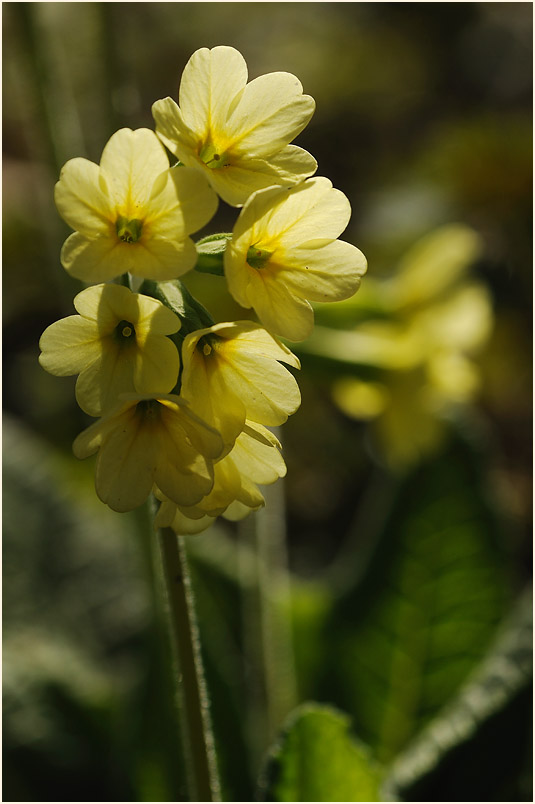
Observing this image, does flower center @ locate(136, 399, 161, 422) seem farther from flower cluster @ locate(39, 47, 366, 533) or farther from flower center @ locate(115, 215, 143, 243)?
flower center @ locate(115, 215, 143, 243)

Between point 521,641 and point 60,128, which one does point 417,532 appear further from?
point 60,128

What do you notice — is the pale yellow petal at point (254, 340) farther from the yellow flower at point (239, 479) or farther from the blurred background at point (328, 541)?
the blurred background at point (328, 541)

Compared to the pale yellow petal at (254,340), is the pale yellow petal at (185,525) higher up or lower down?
lower down

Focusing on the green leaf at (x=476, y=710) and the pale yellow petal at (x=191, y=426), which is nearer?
the pale yellow petal at (x=191, y=426)

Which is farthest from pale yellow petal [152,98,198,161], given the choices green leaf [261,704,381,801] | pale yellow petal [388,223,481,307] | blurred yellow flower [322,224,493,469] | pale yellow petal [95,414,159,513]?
pale yellow petal [388,223,481,307]

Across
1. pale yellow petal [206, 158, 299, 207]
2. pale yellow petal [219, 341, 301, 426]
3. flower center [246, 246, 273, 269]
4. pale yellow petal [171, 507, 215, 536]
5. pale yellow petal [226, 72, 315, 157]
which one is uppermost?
pale yellow petal [226, 72, 315, 157]

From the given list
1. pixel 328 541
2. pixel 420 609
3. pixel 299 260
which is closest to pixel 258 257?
pixel 299 260

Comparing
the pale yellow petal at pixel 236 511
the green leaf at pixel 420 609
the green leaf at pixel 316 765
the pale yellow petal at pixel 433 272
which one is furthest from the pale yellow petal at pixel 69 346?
the green leaf at pixel 420 609

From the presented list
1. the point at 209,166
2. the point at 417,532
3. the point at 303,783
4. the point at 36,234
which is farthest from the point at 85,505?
the point at 209,166
